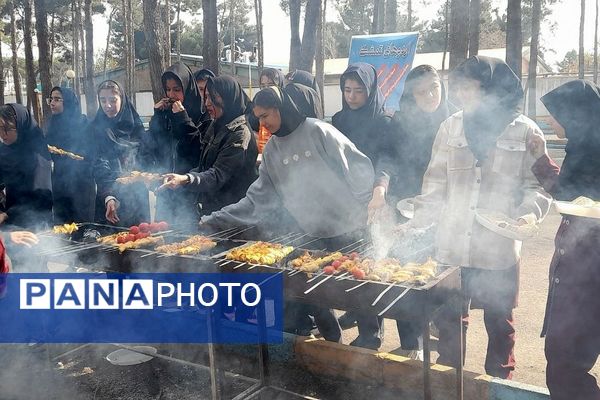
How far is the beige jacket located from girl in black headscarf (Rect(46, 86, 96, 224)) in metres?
4.08

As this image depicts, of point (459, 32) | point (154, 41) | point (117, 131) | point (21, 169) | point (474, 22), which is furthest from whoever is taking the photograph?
point (474, 22)

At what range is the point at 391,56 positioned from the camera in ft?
38.5

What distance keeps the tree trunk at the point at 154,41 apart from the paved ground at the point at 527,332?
24.5 ft

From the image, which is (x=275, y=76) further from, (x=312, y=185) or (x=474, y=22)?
(x=474, y=22)

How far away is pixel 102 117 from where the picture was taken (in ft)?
19.8

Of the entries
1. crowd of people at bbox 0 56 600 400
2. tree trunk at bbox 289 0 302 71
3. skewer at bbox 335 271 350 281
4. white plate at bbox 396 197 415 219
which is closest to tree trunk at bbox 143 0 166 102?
tree trunk at bbox 289 0 302 71

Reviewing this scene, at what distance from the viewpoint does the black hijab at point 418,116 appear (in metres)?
4.42

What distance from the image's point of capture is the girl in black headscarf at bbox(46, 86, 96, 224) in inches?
245

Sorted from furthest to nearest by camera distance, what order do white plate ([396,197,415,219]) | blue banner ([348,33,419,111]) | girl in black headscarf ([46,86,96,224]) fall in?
1. blue banner ([348,33,419,111])
2. girl in black headscarf ([46,86,96,224])
3. white plate ([396,197,415,219])

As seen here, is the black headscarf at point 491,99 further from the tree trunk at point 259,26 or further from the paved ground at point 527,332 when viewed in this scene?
the tree trunk at point 259,26

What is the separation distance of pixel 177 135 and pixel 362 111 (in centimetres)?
204

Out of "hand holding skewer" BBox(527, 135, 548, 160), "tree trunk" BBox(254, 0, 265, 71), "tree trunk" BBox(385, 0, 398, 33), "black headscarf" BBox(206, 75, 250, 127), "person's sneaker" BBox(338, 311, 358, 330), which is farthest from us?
"tree trunk" BBox(254, 0, 265, 71)

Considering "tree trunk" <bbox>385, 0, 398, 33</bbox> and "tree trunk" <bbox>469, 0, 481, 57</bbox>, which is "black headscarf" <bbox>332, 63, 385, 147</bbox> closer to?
"tree trunk" <bbox>469, 0, 481, 57</bbox>

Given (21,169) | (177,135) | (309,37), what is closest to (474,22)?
(309,37)
